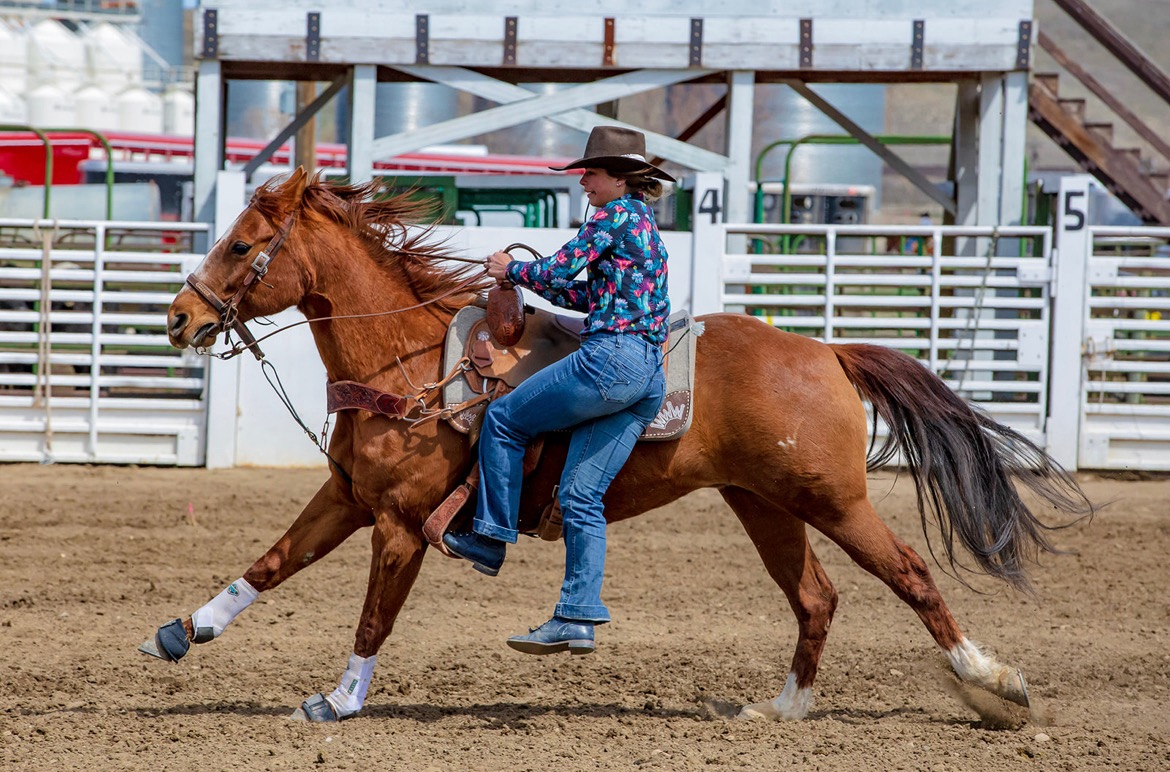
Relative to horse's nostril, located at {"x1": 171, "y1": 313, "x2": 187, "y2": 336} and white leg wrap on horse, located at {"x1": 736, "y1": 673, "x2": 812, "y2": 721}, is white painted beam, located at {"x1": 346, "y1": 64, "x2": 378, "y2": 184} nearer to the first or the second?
horse's nostril, located at {"x1": 171, "y1": 313, "x2": 187, "y2": 336}

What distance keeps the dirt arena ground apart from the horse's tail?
0.59 meters

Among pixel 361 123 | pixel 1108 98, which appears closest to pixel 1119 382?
pixel 1108 98

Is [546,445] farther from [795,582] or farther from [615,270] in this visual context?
[795,582]

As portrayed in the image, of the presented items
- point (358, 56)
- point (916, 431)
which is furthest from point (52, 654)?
point (358, 56)

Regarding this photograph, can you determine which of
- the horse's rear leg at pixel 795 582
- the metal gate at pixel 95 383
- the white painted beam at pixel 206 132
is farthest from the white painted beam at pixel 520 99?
the horse's rear leg at pixel 795 582

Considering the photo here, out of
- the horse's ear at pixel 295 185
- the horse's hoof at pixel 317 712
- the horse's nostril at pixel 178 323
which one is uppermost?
the horse's ear at pixel 295 185

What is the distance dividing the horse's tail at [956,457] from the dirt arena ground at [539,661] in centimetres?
59

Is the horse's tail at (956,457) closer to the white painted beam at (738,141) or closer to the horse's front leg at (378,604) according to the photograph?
the horse's front leg at (378,604)

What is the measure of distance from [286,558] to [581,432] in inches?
44.2

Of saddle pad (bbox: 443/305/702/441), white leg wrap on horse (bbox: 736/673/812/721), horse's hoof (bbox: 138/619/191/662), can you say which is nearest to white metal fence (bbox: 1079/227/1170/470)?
white leg wrap on horse (bbox: 736/673/812/721)

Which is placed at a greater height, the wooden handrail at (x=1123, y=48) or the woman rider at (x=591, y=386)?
the wooden handrail at (x=1123, y=48)

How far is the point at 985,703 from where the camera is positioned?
14.4 feet

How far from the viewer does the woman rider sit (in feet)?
13.3

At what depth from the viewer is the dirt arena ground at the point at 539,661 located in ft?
13.0
